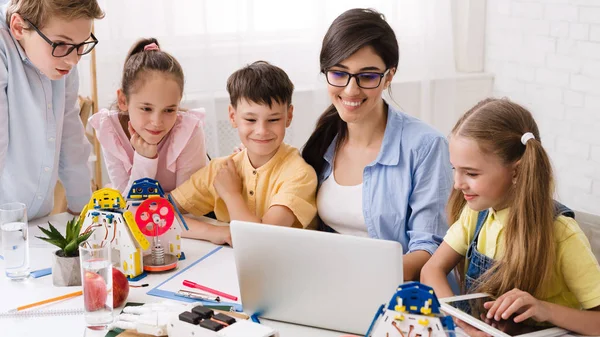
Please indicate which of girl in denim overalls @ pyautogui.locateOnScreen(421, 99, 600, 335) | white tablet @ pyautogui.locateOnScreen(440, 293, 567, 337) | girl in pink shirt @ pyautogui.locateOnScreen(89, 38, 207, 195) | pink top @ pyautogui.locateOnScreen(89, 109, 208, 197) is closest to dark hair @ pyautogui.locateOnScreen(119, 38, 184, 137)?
girl in pink shirt @ pyautogui.locateOnScreen(89, 38, 207, 195)

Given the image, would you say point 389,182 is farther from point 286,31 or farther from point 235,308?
point 286,31

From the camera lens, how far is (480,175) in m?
1.59

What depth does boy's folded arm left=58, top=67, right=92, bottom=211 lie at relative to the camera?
2.23 m

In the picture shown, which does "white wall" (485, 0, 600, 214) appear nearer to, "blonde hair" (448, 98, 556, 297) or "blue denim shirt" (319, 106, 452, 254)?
"blue denim shirt" (319, 106, 452, 254)

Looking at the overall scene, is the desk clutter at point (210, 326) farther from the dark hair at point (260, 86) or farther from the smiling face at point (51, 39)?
the smiling face at point (51, 39)

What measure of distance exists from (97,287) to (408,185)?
0.83 metres

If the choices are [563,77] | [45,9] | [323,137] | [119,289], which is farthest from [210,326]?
[563,77]

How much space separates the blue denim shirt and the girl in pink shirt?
0.57 meters

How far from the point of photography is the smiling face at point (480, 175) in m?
1.58

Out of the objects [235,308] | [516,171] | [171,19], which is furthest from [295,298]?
[171,19]

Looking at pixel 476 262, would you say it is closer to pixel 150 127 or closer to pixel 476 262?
pixel 476 262

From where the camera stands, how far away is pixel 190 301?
5.24 feet

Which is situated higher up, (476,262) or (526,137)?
(526,137)

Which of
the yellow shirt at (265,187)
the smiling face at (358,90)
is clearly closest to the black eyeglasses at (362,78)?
the smiling face at (358,90)
